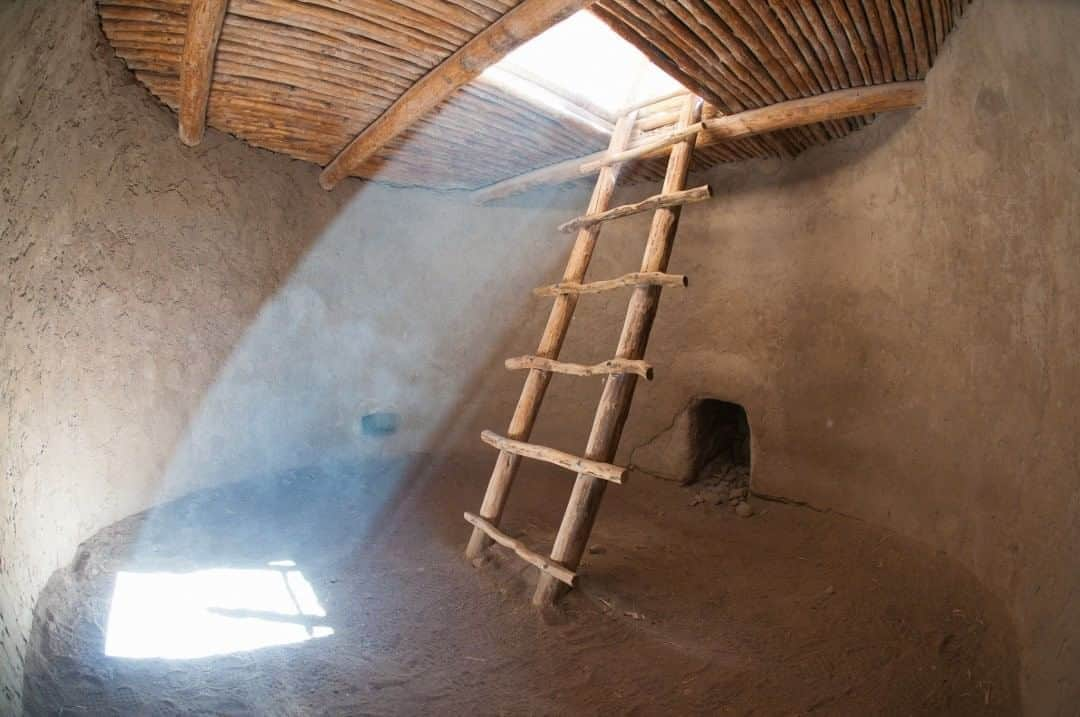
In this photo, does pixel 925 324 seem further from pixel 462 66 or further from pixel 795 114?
pixel 462 66

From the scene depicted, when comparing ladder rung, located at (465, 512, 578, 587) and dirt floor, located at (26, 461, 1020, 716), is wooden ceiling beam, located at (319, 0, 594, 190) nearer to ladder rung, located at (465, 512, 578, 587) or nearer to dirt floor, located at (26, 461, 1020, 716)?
ladder rung, located at (465, 512, 578, 587)

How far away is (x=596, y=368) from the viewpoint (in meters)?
2.90

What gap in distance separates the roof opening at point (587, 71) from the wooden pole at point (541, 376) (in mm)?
378

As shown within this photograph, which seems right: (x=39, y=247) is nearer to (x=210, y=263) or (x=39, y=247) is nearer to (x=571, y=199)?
(x=210, y=263)

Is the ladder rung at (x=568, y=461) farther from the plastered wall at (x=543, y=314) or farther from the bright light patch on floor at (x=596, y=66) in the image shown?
the bright light patch on floor at (x=596, y=66)

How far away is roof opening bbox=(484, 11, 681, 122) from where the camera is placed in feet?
11.3

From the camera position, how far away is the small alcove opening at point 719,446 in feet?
14.4

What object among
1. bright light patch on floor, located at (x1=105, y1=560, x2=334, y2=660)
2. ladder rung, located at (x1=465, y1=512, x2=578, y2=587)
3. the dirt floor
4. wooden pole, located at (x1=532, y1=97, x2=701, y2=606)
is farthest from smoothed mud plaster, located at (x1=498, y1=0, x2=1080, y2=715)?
bright light patch on floor, located at (x1=105, y1=560, x2=334, y2=660)

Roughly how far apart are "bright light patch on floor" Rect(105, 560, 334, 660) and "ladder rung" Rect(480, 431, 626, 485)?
4.06 feet

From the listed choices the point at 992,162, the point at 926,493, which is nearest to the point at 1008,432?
the point at 926,493

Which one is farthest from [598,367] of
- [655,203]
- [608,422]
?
[655,203]

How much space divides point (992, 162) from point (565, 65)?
8.24 feet

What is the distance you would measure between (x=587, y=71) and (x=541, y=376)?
7.26 ft

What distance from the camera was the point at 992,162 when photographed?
8.04 feet
